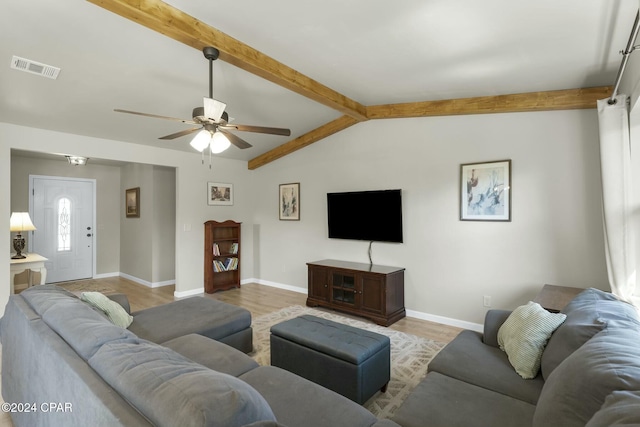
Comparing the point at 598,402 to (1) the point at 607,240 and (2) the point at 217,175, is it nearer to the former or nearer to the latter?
(1) the point at 607,240

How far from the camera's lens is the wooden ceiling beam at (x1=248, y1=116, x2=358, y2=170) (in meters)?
4.76

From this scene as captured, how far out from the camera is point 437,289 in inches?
160

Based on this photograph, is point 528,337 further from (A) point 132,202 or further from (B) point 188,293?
(A) point 132,202

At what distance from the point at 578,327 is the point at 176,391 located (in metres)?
1.88

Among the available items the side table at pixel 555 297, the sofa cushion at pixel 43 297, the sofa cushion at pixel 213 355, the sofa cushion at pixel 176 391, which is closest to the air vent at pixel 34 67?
the sofa cushion at pixel 43 297

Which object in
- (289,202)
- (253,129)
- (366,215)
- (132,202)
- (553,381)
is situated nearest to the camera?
(553,381)

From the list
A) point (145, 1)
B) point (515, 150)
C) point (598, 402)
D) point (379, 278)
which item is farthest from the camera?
point (379, 278)

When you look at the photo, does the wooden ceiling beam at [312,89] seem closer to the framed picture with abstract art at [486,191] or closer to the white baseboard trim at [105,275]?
the framed picture with abstract art at [486,191]

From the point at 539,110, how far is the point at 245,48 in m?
2.99

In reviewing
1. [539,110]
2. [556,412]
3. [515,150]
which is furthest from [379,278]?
[556,412]

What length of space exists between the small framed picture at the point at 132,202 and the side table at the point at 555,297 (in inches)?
261

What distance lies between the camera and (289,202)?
226 inches

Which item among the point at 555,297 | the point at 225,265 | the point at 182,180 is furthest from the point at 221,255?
the point at 555,297

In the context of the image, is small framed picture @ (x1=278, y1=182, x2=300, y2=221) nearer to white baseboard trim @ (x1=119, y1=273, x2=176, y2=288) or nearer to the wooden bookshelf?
the wooden bookshelf
